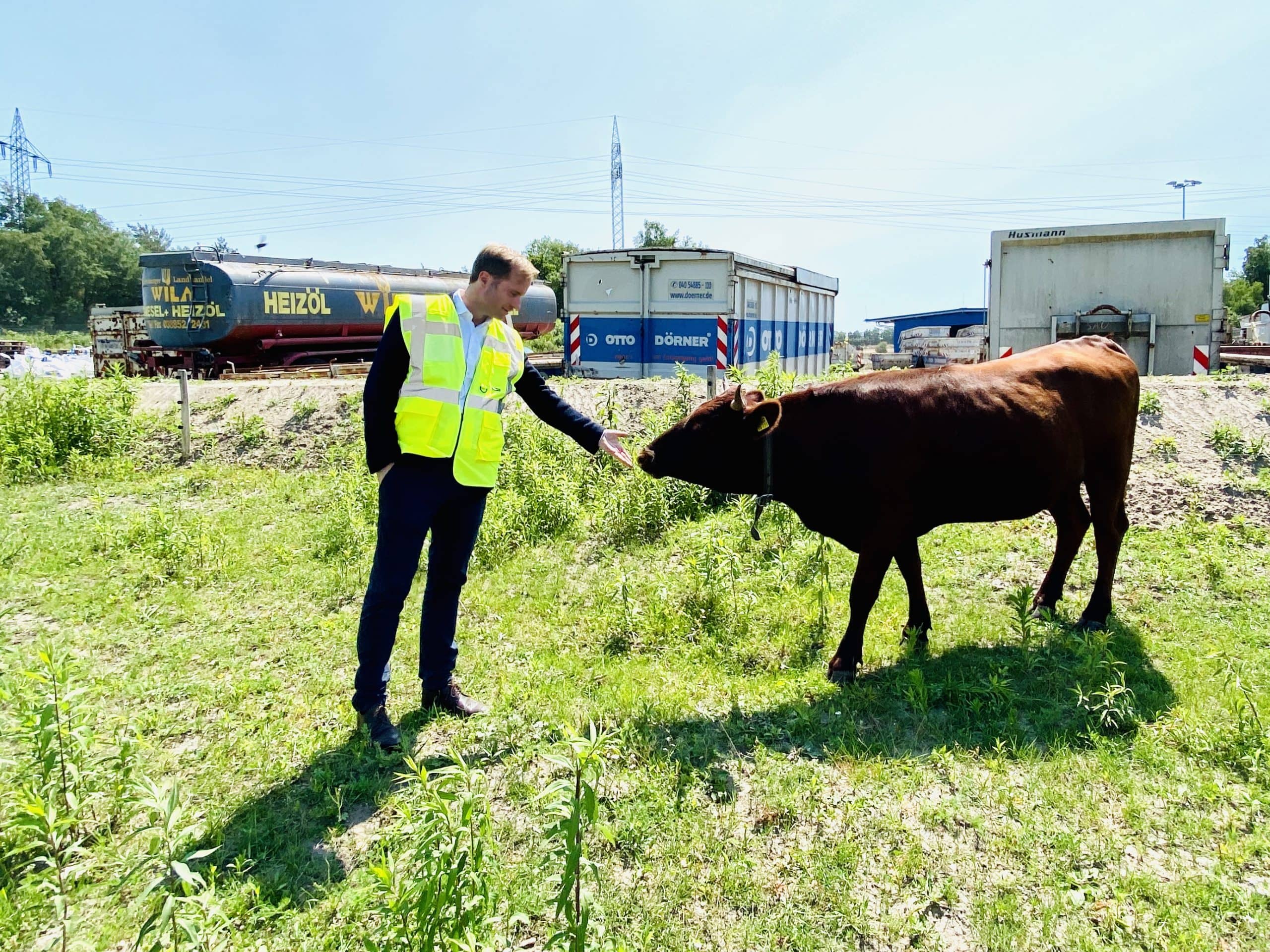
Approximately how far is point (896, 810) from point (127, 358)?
21.5 m

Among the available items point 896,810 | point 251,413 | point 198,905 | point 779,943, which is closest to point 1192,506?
point 896,810

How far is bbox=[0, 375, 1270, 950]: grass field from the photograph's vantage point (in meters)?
2.52

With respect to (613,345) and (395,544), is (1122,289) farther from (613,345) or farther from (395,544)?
(395,544)

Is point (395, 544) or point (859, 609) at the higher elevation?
point (395, 544)

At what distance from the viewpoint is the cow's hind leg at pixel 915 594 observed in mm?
4543

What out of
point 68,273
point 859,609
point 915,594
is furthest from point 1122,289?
point 68,273

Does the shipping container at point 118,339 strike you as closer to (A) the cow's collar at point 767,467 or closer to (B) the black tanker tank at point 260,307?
(B) the black tanker tank at point 260,307

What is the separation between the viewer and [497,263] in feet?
11.5

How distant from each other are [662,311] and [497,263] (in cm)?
1098

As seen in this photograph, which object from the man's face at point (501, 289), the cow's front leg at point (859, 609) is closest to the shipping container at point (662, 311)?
the cow's front leg at point (859, 609)

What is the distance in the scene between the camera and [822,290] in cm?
2059

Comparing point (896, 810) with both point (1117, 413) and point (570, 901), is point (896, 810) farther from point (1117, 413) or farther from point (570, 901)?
point (1117, 413)

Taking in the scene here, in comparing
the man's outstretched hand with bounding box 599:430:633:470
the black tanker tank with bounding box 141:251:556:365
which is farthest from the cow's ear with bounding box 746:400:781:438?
the black tanker tank with bounding box 141:251:556:365

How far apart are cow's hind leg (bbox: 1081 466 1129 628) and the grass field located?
0.13 m
